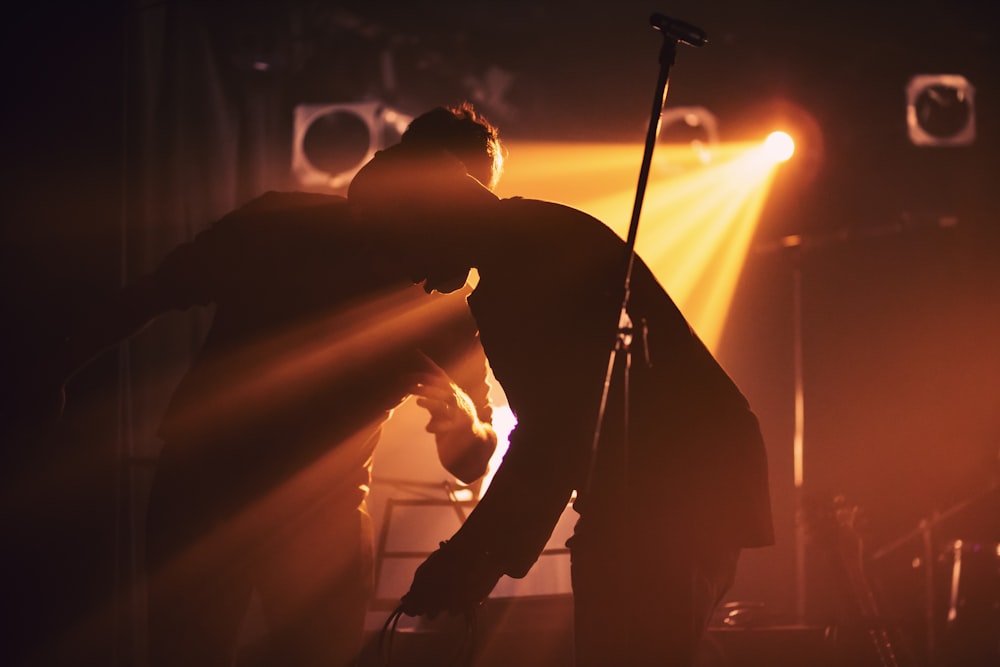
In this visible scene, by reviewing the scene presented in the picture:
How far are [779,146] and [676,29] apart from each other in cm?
522

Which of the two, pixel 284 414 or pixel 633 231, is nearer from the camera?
pixel 633 231

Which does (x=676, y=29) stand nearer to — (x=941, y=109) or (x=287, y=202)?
(x=287, y=202)

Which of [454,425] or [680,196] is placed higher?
[680,196]

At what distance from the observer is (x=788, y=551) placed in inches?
281

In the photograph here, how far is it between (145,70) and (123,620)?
2.28 m

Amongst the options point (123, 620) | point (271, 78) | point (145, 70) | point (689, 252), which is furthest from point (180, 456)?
point (689, 252)

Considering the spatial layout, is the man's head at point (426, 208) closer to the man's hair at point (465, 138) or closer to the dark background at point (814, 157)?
the man's hair at point (465, 138)

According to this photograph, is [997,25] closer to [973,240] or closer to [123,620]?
[973,240]

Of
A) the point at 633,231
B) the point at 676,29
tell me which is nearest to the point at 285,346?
the point at 633,231

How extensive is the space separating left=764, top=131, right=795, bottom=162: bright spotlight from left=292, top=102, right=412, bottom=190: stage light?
251 centimetres

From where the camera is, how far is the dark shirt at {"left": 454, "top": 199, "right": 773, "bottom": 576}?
188cm

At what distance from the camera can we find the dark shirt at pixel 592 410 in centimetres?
188

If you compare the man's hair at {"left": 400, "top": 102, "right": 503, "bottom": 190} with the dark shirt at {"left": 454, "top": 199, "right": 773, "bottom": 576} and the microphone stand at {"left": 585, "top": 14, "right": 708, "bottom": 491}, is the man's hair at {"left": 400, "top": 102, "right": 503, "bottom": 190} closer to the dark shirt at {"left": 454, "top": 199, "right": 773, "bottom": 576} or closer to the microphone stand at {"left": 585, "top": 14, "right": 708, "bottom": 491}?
the dark shirt at {"left": 454, "top": 199, "right": 773, "bottom": 576}

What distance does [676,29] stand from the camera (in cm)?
192
